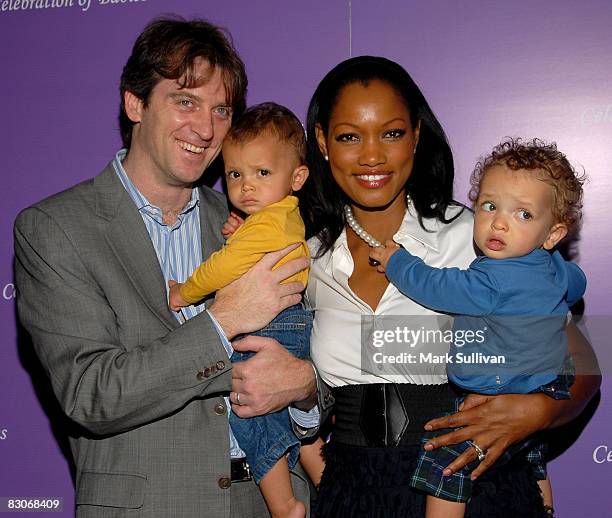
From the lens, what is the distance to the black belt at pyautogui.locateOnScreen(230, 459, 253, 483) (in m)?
2.50

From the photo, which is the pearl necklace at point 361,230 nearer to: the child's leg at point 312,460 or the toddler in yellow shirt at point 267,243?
the toddler in yellow shirt at point 267,243

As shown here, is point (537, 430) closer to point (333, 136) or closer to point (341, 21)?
point (333, 136)

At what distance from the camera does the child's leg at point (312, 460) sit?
279cm

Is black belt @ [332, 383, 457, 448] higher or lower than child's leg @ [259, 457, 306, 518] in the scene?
higher

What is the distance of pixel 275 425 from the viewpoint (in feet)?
8.35

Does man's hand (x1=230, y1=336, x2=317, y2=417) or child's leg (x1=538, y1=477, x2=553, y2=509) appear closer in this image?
man's hand (x1=230, y1=336, x2=317, y2=417)

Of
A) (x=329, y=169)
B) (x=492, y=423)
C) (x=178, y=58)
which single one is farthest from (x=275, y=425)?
(x=178, y=58)

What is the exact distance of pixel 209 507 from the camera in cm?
237

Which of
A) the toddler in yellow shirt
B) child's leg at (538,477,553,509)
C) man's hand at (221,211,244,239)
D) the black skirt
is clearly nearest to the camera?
the black skirt

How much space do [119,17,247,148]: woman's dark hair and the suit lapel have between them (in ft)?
1.33

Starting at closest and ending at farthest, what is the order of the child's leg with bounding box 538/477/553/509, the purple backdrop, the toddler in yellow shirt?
the toddler in yellow shirt → the child's leg with bounding box 538/477/553/509 → the purple backdrop

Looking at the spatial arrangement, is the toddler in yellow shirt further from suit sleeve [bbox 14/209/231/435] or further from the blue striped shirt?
suit sleeve [bbox 14/209/231/435]

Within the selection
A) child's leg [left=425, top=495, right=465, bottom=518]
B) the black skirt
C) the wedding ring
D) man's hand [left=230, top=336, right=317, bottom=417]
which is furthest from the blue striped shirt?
the wedding ring

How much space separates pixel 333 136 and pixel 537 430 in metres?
1.13
